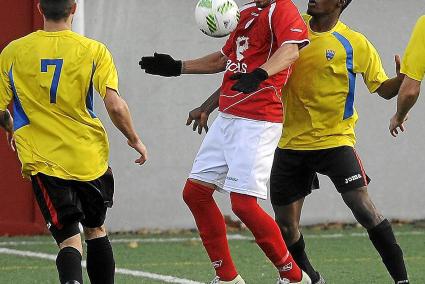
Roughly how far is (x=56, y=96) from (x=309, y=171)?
207 cm

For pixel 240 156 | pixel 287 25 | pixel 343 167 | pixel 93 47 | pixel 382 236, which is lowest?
pixel 382 236

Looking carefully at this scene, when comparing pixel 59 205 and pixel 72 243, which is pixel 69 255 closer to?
pixel 72 243

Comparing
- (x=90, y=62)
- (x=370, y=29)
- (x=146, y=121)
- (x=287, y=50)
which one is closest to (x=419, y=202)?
(x=370, y=29)

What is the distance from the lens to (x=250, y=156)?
7.64m

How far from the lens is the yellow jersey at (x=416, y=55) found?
23.5 ft

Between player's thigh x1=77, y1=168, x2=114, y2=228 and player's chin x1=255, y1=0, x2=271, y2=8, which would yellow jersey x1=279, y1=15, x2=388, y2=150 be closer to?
player's chin x1=255, y1=0, x2=271, y2=8

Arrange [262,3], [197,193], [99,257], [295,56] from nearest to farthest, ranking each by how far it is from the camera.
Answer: [99,257] < [295,56] < [262,3] < [197,193]

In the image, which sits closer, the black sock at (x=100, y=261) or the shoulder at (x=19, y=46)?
the shoulder at (x=19, y=46)

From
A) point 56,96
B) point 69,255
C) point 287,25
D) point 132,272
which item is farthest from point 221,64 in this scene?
point 132,272

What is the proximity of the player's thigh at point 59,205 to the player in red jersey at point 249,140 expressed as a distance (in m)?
1.05

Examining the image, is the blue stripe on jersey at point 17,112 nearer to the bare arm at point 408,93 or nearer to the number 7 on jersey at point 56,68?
the number 7 on jersey at point 56,68

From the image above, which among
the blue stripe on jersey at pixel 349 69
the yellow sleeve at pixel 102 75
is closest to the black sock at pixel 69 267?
the yellow sleeve at pixel 102 75

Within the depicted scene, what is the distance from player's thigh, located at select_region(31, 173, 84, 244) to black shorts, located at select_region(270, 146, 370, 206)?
175 centimetres

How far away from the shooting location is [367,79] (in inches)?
324
